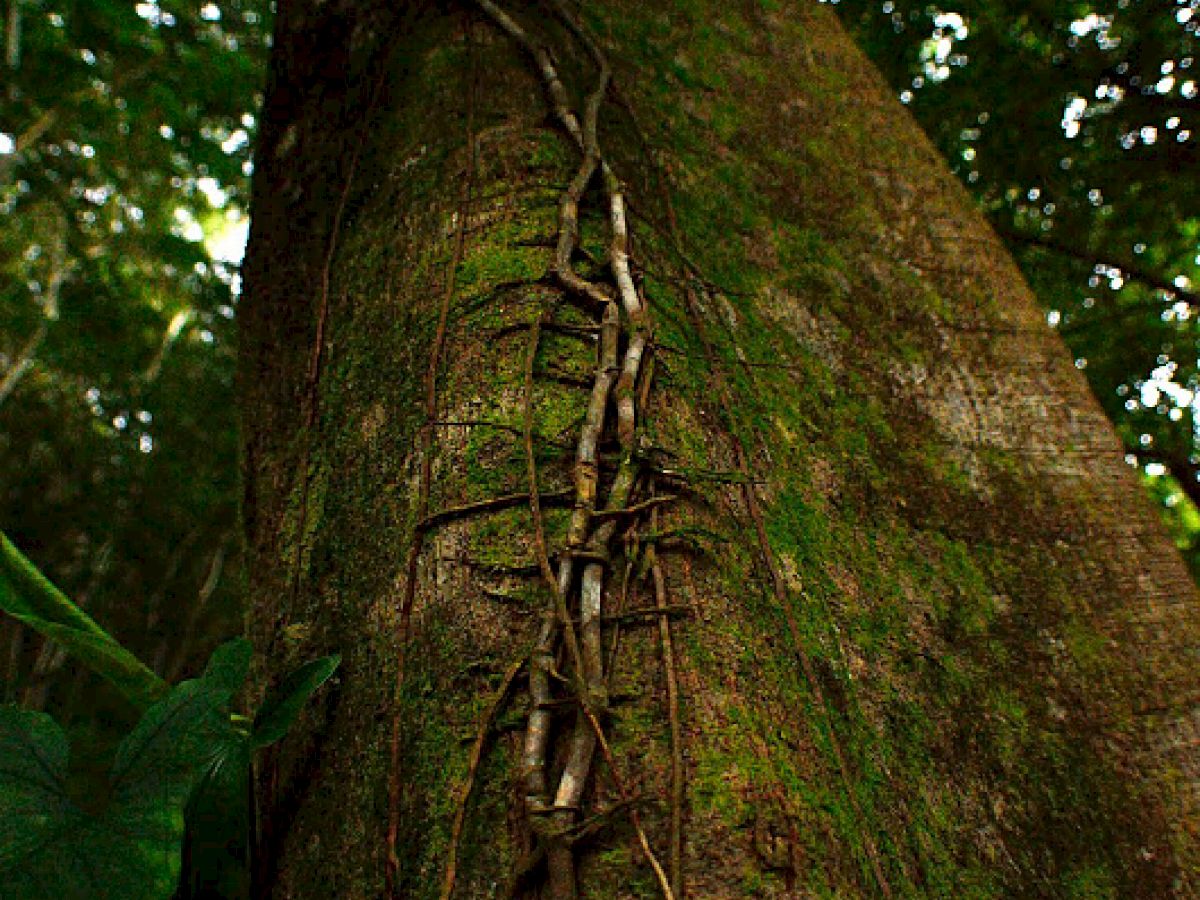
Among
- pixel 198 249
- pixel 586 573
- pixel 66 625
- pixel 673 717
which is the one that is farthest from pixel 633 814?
pixel 198 249

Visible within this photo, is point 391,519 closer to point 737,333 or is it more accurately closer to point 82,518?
point 737,333

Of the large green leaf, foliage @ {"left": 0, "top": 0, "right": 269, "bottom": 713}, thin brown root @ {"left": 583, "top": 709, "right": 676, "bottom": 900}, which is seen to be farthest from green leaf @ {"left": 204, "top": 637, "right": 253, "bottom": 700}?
foliage @ {"left": 0, "top": 0, "right": 269, "bottom": 713}

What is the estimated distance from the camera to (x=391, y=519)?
126 centimetres

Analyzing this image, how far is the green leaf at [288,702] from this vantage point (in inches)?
43.7

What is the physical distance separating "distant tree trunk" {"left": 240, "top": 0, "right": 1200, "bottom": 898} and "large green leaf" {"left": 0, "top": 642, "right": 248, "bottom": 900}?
0.13 m

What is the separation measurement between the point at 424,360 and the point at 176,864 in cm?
73

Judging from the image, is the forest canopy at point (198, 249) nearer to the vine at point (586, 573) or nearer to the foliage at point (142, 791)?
the foliage at point (142, 791)

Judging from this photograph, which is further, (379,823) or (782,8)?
(782,8)

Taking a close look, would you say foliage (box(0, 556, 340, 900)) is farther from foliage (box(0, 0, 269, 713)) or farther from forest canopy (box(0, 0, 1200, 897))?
foliage (box(0, 0, 269, 713))

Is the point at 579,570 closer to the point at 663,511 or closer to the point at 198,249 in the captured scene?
the point at 663,511

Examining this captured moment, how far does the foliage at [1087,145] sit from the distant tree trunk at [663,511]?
2.21 m

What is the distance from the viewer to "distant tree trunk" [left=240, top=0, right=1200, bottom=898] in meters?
0.96

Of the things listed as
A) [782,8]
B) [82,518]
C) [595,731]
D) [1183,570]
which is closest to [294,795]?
[595,731]

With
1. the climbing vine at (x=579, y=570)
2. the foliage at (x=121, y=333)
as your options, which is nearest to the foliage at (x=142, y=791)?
the climbing vine at (x=579, y=570)
